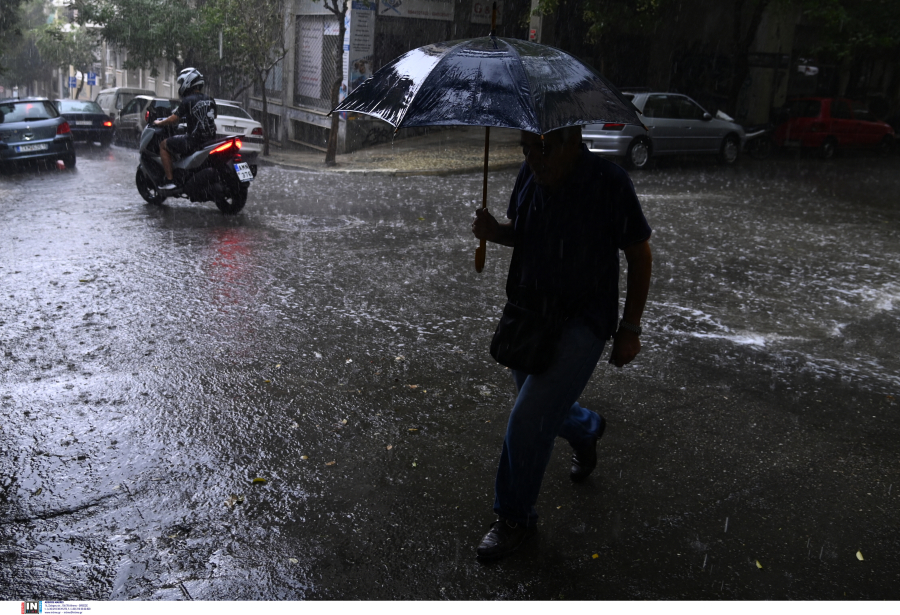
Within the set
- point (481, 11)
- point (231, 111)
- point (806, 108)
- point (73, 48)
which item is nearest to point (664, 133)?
point (806, 108)

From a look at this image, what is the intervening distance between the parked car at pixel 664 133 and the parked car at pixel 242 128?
8.15 m

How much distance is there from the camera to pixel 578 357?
3082 millimetres

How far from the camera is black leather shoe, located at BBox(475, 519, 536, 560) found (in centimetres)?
319

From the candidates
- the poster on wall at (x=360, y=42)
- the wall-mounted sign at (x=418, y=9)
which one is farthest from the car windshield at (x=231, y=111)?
the wall-mounted sign at (x=418, y=9)

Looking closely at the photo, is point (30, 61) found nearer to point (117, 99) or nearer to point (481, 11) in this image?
point (117, 99)

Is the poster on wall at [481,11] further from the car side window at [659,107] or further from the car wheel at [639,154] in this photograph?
the car wheel at [639,154]

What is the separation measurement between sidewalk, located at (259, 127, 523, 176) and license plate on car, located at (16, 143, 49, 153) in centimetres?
567

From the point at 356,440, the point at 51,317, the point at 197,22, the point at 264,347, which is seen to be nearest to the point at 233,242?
the point at 51,317

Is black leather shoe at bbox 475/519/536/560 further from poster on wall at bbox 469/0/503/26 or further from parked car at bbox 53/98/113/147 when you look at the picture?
poster on wall at bbox 469/0/503/26

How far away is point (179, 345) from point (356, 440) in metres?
1.98

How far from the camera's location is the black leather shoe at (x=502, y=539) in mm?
3191

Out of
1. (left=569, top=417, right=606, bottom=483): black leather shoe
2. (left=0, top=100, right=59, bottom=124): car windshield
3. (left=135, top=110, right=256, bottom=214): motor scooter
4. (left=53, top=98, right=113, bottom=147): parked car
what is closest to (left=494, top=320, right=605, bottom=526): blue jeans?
(left=569, top=417, right=606, bottom=483): black leather shoe
